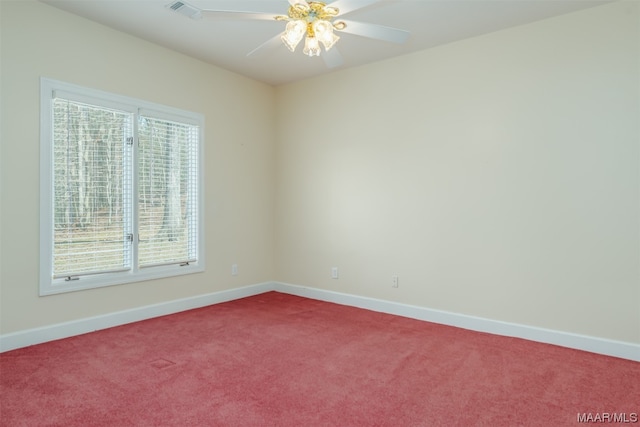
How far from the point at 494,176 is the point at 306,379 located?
2.44 meters

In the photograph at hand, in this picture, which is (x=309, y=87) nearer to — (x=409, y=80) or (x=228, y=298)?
(x=409, y=80)

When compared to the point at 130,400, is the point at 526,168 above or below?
above

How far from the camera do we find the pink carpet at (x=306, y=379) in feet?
6.84

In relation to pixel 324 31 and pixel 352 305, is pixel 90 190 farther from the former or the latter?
pixel 352 305

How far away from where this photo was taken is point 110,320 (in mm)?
3547

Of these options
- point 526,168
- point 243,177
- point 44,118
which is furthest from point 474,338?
point 44,118

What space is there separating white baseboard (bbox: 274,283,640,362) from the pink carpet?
11cm

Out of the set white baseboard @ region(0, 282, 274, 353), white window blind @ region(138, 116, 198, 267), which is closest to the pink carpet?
white baseboard @ region(0, 282, 274, 353)

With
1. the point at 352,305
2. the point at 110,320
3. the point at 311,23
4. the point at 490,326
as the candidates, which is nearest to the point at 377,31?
the point at 311,23

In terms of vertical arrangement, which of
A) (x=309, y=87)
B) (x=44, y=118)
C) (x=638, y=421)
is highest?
(x=309, y=87)

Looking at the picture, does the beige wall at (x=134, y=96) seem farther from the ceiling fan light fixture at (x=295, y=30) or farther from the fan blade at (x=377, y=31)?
the fan blade at (x=377, y=31)

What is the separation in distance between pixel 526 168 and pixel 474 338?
1.57m

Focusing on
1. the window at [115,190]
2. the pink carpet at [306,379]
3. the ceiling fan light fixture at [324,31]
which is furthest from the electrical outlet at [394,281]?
the ceiling fan light fixture at [324,31]

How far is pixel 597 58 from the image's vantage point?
3.03m
